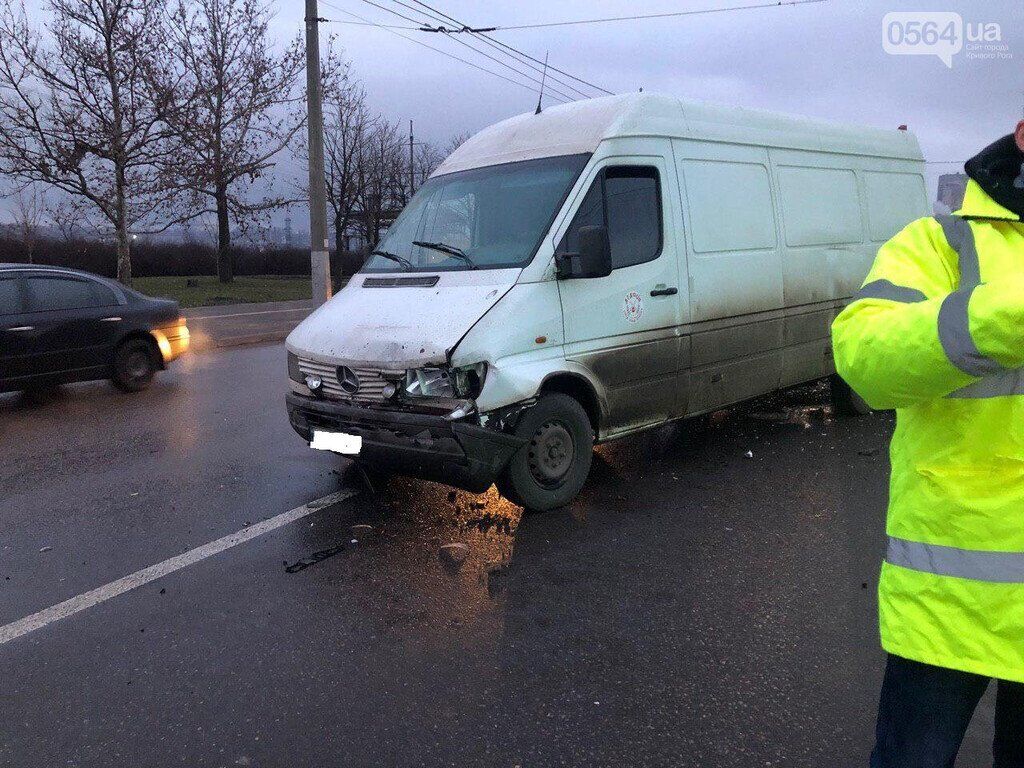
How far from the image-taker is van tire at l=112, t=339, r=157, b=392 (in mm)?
9602

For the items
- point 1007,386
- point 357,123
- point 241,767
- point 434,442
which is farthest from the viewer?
point 357,123

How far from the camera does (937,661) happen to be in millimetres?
1708

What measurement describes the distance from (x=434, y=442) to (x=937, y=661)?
10.5 feet

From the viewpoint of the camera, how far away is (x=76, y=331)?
9.16 metres

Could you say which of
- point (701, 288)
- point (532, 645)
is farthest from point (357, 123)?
point (532, 645)

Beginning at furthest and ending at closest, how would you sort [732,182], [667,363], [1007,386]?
[732,182], [667,363], [1007,386]

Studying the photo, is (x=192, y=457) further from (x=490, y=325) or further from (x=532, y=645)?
(x=532, y=645)

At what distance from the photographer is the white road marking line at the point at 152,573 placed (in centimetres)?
378

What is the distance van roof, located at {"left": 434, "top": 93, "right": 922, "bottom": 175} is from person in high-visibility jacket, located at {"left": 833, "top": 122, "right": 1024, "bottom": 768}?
3863 millimetres

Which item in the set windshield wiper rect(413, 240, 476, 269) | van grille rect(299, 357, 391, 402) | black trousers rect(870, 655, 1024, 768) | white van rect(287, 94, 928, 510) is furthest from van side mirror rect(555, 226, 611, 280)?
black trousers rect(870, 655, 1024, 768)

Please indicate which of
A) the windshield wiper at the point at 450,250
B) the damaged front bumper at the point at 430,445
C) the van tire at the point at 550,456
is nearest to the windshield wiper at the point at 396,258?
the windshield wiper at the point at 450,250

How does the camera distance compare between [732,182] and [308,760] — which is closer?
[308,760]

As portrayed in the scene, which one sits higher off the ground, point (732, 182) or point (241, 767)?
point (732, 182)

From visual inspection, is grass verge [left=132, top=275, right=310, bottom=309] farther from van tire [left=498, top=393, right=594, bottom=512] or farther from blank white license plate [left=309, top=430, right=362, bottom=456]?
van tire [left=498, top=393, right=594, bottom=512]
